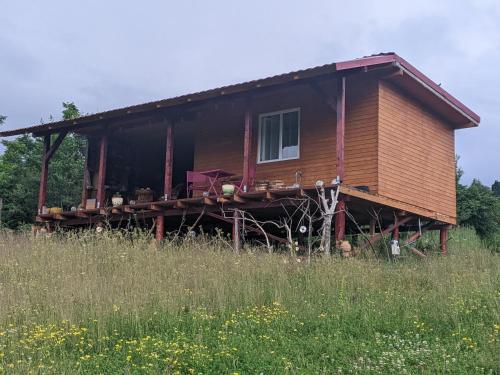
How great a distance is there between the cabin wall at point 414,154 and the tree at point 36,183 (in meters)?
15.0

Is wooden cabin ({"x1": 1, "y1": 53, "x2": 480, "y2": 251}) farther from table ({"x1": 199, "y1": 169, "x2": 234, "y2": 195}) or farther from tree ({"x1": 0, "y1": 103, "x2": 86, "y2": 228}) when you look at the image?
tree ({"x1": 0, "y1": 103, "x2": 86, "y2": 228})

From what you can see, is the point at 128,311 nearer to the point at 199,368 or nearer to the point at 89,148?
the point at 199,368

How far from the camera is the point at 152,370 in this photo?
5574 millimetres

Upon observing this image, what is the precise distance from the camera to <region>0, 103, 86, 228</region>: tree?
26156 mm

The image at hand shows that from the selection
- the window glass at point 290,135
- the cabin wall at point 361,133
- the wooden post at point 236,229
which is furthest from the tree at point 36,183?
the cabin wall at point 361,133

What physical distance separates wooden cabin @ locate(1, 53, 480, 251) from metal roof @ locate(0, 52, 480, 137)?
0.08 ft

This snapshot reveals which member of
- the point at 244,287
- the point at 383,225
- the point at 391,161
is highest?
the point at 391,161

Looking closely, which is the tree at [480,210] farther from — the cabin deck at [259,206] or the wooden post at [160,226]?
the wooden post at [160,226]

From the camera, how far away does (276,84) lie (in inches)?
510

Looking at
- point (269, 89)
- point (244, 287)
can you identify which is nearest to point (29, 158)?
point (269, 89)

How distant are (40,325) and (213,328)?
1.89 meters

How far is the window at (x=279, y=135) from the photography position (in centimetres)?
1434

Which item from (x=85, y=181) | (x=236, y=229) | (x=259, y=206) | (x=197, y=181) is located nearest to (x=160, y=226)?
(x=197, y=181)

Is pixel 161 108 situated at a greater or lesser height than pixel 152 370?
greater
